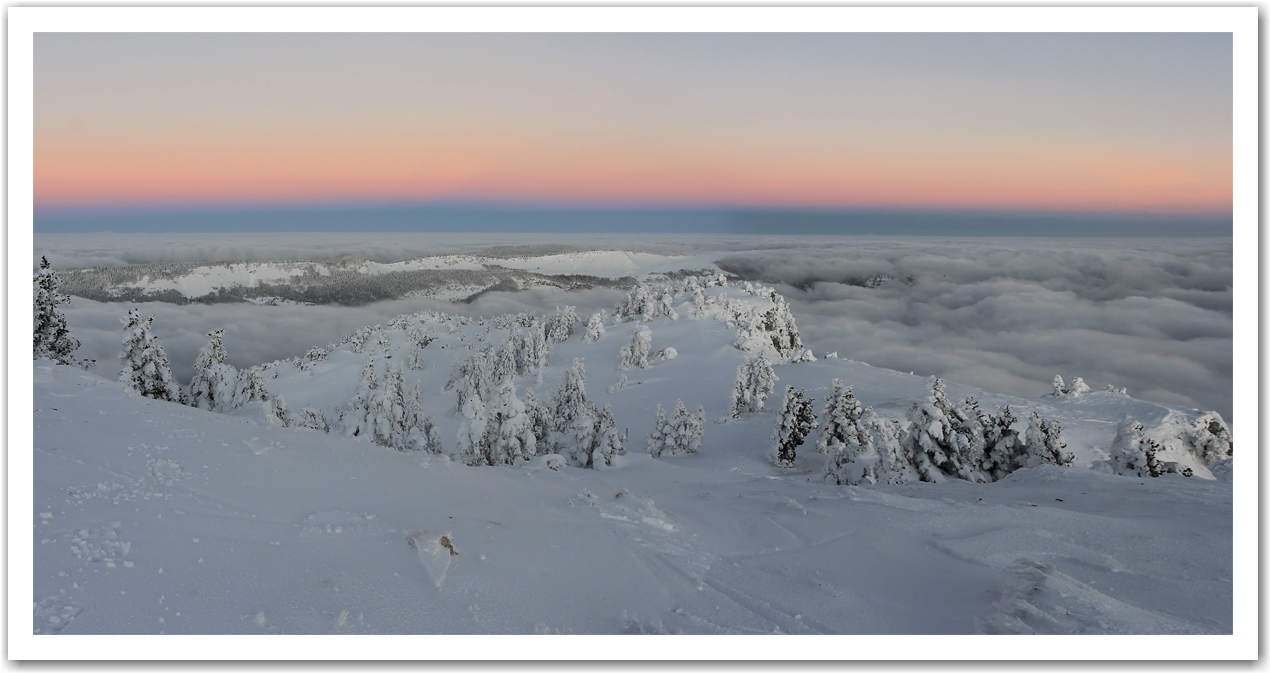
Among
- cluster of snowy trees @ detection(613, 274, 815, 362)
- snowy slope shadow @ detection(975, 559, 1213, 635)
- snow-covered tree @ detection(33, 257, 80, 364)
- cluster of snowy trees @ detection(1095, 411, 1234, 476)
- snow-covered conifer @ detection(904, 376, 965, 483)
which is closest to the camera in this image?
snowy slope shadow @ detection(975, 559, 1213, 635)

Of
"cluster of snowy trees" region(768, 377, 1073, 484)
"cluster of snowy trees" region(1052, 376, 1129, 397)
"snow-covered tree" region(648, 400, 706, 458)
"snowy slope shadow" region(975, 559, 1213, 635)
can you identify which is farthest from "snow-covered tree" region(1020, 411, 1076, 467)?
"cluster of snowy trees" region(1052, 376, 1129, 397)

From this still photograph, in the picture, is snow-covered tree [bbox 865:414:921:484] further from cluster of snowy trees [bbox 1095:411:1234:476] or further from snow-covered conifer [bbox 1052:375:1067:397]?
→ snow-covered conifer [bbox 1052:375:1067:397]

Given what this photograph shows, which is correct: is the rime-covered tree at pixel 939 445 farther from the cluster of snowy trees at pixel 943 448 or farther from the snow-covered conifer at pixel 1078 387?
the snow-covered conifer at pixel 1078 387

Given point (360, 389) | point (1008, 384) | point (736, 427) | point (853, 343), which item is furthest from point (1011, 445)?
point (853, 343)

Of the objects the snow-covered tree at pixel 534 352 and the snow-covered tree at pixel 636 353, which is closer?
the snow-covered tree at pixel 636 353

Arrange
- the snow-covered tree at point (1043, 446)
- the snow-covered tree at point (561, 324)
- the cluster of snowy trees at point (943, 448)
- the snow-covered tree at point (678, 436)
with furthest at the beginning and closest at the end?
the snow-covered tree at point (561, 324)
the snow-covered tree at point (678, 436)
the snow-covered tree at point (1043, 446)
the cluster of snowy trees at point (943, 448)

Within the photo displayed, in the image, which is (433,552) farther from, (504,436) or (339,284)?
(339,284)

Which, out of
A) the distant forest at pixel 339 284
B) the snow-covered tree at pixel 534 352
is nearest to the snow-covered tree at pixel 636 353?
the snow-covered tree at pixel 534 352
